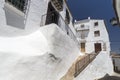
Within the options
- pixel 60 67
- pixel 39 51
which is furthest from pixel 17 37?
pixel 60 67

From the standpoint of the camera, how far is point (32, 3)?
365 inches

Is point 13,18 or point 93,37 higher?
point 93,37

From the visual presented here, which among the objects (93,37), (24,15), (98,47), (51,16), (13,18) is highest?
(51,16)

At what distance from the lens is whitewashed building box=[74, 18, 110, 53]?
85.9ft

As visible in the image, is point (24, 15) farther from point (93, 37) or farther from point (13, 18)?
point (93, 37)

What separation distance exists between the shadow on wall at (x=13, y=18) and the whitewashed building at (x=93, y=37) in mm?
20069

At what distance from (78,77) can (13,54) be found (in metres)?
4.59

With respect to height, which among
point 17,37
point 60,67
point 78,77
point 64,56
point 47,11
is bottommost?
point 78,77

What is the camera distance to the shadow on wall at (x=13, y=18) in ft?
23.8

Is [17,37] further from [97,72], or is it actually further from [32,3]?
[97,72]

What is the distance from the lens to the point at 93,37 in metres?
27.3

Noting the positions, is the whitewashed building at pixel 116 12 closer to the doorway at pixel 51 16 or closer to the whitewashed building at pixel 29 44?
the whitewashed building at pixel 29 44

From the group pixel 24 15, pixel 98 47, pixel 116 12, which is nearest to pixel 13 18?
pixel 24 15

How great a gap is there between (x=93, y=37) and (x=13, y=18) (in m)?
22.1
